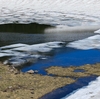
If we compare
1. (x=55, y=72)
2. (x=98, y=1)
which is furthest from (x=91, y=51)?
(x=98, y=1)

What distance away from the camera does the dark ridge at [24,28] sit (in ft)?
80.4

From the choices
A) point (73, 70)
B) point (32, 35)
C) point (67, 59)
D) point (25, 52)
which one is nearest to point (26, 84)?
point (73, 70)

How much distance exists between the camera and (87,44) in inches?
707

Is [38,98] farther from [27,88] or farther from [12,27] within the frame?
[12,27]

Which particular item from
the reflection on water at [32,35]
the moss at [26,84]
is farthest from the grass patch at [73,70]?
the reflection on water at [32,35]

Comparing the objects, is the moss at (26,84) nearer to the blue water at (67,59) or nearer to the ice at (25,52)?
the blue water at (67,59)

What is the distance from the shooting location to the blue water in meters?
13.0

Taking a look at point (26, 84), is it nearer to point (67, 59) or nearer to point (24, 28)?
point (67, 59)

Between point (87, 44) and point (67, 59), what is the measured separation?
4.09m

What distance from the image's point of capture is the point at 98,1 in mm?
51219

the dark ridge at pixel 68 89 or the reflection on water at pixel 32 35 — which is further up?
the reflection on water at pixel 32 35

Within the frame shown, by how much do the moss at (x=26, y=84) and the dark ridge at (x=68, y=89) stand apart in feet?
0.64

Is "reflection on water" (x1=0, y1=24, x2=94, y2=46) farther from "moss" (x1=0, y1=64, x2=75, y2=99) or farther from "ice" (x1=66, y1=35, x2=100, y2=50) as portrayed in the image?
"moss" (x1=0, y1=64, x2=75, y2=99)

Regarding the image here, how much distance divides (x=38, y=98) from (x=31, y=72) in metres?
2.75
